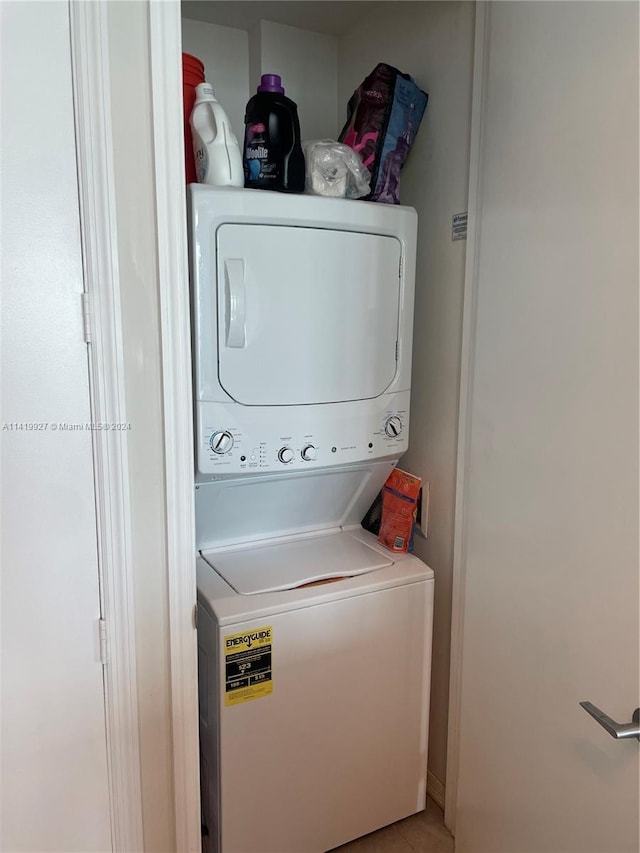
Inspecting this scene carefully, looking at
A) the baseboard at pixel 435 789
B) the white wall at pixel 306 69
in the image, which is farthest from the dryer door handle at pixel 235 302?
the baseboard at pixel 435 789

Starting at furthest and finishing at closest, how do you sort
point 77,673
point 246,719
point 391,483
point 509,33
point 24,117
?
point 391,483 → point 246,719 → point 509,33 → point 77,673 → point 24,117

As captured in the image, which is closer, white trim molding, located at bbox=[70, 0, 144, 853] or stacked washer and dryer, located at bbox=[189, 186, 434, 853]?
white trim molding, located at bbox=[70, 0, 144, 853]

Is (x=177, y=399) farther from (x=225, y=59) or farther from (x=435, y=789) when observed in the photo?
(x=435, y=789)

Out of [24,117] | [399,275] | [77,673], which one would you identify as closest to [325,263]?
[399,275]

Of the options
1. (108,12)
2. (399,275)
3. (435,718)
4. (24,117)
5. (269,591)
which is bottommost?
(435,718)

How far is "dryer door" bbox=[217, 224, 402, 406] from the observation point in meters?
1.45

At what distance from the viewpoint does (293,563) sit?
169cm

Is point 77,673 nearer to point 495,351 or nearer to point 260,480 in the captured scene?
point 260,480

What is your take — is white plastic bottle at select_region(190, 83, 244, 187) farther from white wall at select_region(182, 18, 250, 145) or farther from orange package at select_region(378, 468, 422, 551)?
orange package at select_region(378, 468, 422, 551)

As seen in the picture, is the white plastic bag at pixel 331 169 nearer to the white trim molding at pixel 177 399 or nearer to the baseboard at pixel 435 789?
the white trim molding at pixel 177 399

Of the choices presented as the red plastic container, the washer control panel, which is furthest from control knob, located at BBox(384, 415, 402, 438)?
the red plastic container

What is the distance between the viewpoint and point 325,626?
1585mm

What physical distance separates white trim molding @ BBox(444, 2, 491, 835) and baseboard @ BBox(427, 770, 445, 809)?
61 mm

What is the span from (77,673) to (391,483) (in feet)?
3.26
